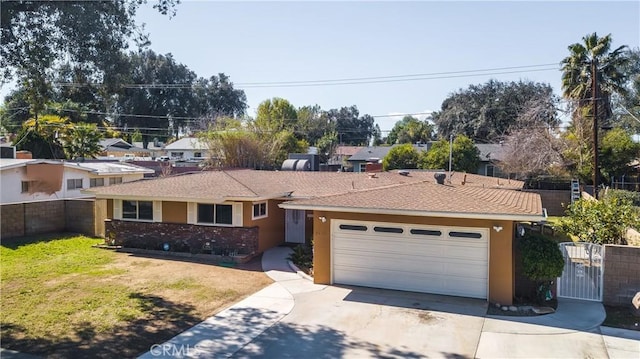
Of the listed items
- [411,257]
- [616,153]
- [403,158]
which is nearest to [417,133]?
[403,158]

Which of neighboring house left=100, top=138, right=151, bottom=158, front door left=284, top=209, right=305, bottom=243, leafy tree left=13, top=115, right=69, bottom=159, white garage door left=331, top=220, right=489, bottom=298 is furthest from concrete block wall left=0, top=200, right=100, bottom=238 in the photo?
neighboring house left=100, top=138, right=151, bottom=158

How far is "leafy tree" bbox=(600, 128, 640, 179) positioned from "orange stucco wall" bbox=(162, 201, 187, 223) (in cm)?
2671

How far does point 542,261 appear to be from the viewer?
35.8ft

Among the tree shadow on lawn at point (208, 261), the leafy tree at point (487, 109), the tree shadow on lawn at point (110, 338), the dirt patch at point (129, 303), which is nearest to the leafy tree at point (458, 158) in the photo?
the leafy tree at point (487, 109)

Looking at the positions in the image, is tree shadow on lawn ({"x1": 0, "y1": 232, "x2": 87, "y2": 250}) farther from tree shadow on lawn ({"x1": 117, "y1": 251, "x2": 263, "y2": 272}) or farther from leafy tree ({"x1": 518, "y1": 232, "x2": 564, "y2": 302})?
leafy tree ({"x1": 518, "y1": 232, "x2": 564, "y2": 302})

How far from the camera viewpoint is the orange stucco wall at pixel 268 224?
16406 millimetres

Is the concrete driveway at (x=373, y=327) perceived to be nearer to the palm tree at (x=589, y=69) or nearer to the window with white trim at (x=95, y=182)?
the window with white trim at (x=95, y=182)

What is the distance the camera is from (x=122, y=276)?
13.6 metres

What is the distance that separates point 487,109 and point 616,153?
2951 cm

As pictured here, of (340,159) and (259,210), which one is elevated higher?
(340,159)

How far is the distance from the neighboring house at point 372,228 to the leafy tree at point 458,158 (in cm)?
2178

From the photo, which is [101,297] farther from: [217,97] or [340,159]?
[217,97]

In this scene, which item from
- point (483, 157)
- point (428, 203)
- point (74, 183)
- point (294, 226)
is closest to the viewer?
point (428, 203)

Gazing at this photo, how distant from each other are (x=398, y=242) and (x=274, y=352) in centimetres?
515
